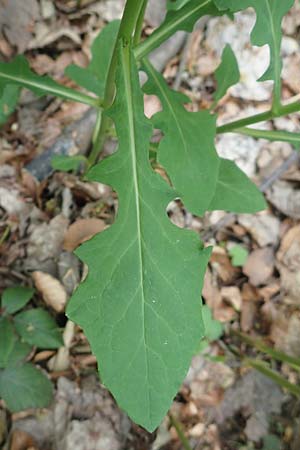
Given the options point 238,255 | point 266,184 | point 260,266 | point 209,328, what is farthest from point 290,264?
point 209,328

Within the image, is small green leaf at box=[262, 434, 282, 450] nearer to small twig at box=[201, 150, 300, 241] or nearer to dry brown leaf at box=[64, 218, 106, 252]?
small twig at box=[201, 150, 300, 241]

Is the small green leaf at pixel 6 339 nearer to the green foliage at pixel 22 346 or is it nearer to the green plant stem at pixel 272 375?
the green foliage at pixel 22 346

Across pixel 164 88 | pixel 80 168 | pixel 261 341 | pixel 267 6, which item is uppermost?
pixel 267 6

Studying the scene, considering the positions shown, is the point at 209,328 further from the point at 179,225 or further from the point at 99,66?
the point at 99,66

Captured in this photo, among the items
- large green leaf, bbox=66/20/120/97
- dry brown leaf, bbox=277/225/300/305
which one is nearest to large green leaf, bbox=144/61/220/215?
large green leaf, bbox=66/20/120/97

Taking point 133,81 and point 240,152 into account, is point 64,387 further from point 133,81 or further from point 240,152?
point 240,152

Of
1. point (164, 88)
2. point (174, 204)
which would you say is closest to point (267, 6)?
point (164, 88)
